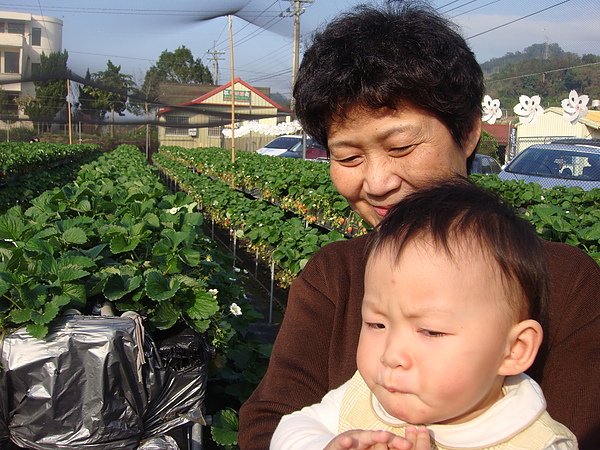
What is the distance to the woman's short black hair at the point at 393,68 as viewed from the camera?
60.7 inches

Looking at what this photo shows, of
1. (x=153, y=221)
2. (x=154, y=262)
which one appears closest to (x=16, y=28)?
(x=153, y=221)

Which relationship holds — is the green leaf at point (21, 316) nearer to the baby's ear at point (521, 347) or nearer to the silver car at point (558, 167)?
the baby's ear at point (521, 347)

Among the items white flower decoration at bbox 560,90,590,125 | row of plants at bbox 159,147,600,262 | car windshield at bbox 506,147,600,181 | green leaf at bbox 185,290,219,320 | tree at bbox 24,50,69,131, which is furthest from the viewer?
tree at bbox 24,50,69,131

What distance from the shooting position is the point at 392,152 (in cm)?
162

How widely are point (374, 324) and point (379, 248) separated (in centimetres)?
13

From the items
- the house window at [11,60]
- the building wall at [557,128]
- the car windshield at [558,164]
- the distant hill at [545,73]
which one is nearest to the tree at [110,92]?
the house window at [11,60]

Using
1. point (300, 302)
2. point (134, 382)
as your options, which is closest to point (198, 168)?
point (134, 382)

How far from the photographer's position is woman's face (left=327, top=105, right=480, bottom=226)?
159cm

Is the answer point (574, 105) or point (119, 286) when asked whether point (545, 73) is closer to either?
point (574, 105)

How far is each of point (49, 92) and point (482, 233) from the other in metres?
40.6

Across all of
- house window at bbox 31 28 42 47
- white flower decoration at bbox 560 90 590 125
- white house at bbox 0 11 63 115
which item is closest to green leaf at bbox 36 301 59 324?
white flower decoration at bbox 560 90 590 125

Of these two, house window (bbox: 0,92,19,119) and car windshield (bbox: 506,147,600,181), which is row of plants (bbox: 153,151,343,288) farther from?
house window (bbox: 0,92,19,119)

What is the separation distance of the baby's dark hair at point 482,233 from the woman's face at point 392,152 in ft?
1.01

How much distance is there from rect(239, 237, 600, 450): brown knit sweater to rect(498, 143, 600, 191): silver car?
27.6 feet
